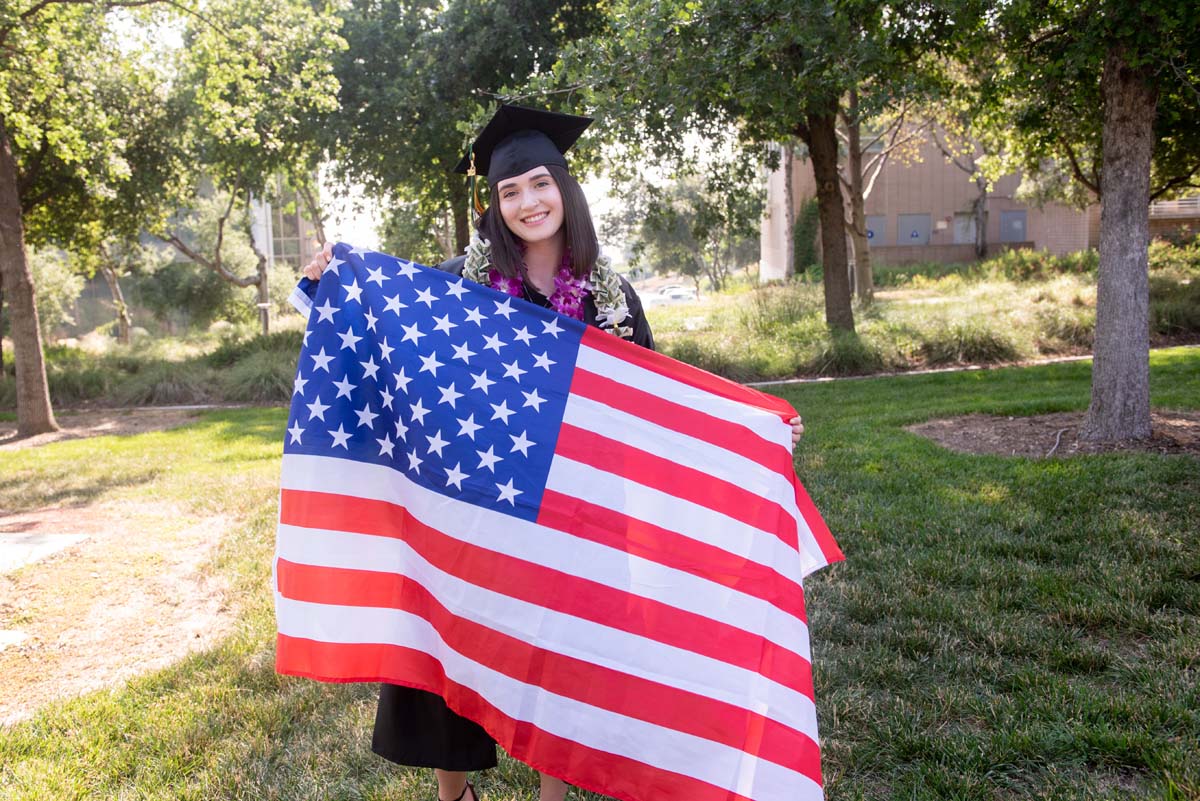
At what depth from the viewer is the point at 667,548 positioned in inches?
98.3

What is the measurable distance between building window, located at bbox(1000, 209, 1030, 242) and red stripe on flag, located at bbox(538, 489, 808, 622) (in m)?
45.2

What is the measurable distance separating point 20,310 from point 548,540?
13.4 meters

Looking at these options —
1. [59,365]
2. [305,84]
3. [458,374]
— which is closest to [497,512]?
[458,374]

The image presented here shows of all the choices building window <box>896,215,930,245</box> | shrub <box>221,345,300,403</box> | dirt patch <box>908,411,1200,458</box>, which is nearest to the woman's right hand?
dirt patch <box>908,411,1200,458</box>

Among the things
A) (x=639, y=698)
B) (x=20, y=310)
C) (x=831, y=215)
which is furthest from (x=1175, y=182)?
(x=20, y=310)

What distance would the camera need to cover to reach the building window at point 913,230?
1645 inches

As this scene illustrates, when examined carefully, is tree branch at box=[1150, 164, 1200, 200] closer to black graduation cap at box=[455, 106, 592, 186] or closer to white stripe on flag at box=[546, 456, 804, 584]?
black graduation cap at box=[455, 106, 592, 186]

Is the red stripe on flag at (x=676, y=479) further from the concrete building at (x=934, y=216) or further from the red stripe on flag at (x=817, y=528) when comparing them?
the concrete building at (x=934, y=216)

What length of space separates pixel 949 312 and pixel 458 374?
52.5ft

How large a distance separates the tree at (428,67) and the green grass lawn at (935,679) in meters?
9.57

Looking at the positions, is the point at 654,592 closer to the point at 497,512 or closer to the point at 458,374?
the point at 497,512

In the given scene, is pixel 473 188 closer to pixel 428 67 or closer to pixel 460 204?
pixel 428 67

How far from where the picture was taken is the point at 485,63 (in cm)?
1437

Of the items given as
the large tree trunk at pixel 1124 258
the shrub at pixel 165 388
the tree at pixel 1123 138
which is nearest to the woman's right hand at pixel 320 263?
the tree at pixel 1123 138
